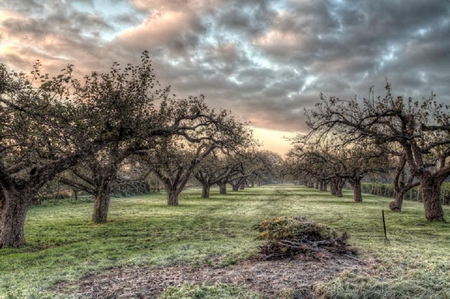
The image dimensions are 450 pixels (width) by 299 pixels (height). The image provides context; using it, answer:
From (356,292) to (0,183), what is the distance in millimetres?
12695

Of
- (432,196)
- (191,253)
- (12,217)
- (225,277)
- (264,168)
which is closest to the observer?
(225,277)

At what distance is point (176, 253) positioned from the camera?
10398mm

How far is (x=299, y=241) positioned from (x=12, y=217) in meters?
10.8

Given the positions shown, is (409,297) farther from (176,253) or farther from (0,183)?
(0,183)

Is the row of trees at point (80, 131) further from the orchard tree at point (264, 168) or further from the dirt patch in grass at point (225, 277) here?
the orchard tree at point (264, 168)

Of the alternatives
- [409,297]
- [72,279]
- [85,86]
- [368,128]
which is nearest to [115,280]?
[72,279]

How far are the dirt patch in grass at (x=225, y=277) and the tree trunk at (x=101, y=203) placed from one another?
11965 millimetres

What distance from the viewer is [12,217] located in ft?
40.2

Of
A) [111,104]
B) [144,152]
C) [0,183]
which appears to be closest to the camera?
[0,183]

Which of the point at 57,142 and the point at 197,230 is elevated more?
the point at 57,142

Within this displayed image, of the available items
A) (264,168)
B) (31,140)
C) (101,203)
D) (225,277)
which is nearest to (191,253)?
(225,277)

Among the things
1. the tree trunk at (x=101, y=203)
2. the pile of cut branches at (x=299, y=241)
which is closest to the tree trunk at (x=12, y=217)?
the tree trunk at (x=101, y=203)

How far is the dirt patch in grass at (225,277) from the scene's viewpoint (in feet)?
21.7

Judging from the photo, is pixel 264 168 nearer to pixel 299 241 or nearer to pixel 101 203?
pixel 101 203
